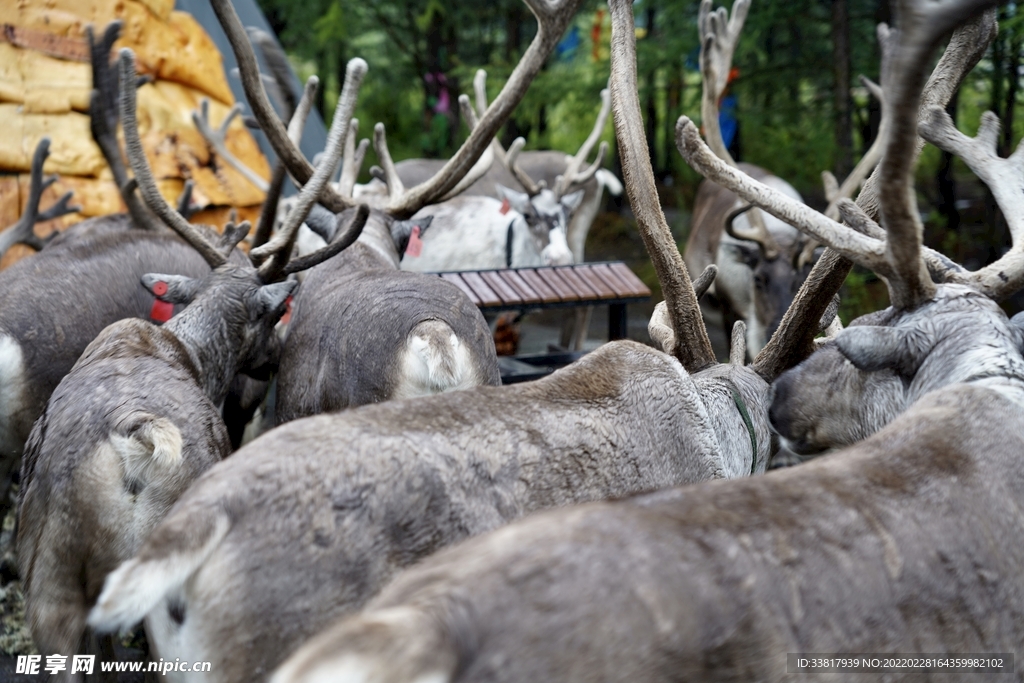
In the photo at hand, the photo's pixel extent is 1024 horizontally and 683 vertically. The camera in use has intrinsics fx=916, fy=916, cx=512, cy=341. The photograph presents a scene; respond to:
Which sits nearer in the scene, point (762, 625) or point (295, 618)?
point (762, 625)

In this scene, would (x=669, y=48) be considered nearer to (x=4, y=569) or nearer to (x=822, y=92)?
(x=822, y=92)

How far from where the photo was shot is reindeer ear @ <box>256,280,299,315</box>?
324 centimetres

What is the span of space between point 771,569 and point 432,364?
1.55 m

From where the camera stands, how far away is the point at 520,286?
4.19 metres

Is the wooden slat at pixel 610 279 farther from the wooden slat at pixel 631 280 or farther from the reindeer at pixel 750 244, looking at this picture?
the reindeer at pixel 750 244

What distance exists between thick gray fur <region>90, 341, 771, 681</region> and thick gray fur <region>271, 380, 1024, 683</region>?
275 millimetres

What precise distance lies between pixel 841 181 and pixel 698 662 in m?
6.66

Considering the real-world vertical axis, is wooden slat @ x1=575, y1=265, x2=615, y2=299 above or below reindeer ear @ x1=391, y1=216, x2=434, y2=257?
below

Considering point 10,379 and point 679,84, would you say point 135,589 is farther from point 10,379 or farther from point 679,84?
point 679,84

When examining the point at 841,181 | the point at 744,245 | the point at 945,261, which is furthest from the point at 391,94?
the point at 945,261

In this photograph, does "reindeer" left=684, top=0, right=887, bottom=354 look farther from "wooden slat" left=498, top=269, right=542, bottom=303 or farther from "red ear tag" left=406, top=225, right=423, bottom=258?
"red ear tag" left=406, top=225, right=423, bottom=258

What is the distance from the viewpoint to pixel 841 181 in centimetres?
722

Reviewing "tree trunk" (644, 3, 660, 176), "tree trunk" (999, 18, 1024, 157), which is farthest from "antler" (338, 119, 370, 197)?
"tree trunk" (999, 18, 1024, 157)

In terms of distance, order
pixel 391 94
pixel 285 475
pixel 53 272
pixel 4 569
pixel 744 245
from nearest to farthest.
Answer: pixel 285 475, pixel 53 272, pixel 4 569, pixel 744 245, pixel 391 94
